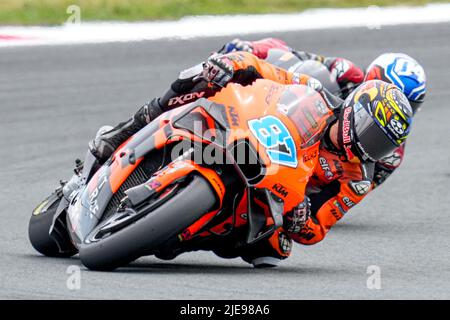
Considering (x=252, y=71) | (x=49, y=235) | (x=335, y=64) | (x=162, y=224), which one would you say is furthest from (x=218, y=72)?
(x=335, y=64)

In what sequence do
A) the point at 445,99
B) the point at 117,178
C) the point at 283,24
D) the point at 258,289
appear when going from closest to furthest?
the point at 258,289, the point at 117,178, the point at 445,99, the point at 283,24

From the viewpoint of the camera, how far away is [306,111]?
677 cm

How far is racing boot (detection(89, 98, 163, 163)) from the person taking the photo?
23.6 ft

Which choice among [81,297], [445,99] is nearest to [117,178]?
Answer: [81,297]

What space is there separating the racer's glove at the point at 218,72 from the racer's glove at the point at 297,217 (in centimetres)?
74

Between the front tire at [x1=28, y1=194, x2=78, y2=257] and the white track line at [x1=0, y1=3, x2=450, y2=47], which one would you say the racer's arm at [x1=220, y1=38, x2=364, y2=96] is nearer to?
the front tire at [x1=28, y1=194, x2=78, y2=257]

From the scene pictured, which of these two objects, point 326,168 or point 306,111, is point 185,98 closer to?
point 306,111

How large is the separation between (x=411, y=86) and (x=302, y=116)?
205cm

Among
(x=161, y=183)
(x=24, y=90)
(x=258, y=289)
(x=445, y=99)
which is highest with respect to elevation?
(x=161, y=183)

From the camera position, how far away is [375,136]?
6.90 metres

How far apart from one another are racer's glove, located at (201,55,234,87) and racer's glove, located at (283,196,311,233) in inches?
29.1

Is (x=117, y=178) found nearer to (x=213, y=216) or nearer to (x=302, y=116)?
(x=213, y=216)

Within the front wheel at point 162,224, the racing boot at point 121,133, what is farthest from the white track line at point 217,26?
the front wheel at point 162,224
